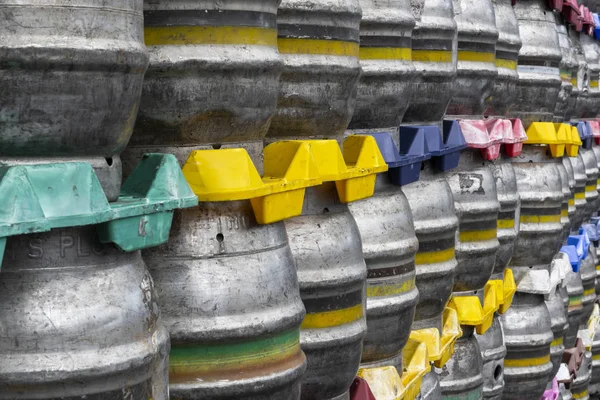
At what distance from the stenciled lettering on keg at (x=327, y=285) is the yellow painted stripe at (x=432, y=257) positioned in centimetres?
142

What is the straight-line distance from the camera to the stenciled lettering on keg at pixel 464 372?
20.5ft

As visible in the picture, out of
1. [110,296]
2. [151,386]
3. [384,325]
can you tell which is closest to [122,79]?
[110,296]

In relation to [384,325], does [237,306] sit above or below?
above

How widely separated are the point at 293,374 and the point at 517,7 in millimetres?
4886

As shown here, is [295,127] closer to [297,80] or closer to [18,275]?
[297,80]

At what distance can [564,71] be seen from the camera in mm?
8656

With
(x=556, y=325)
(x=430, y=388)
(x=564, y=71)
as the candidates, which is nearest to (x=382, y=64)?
(x=430, y=388)

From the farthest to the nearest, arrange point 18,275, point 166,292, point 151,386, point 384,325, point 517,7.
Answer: point 517,7 < point 384,325 < point 166,292 < point 151,386 < point 18,275

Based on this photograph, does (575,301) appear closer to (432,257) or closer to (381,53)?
(432,257)

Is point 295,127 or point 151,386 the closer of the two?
point 151,386

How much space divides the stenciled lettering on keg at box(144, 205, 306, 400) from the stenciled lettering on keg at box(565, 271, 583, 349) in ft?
20.7

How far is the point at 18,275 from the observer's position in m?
2.51

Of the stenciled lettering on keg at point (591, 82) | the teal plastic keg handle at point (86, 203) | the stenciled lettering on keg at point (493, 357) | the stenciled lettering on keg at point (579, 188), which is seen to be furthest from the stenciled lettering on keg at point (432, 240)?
the stenciled lettering on keg at point (591, 82)

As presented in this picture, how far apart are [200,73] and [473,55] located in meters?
3.24
